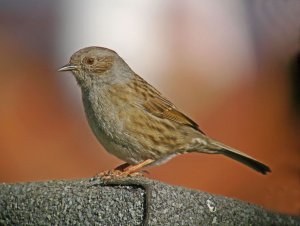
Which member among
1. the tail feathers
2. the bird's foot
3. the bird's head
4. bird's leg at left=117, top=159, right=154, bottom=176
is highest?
the bird's head

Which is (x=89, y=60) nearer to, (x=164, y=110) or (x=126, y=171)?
(x=164, y=110)

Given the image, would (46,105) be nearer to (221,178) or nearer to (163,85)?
(163,85)

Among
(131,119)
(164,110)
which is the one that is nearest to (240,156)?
(164,110)

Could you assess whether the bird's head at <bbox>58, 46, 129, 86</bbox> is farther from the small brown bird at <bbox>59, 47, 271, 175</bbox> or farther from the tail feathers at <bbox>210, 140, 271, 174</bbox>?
the tail feathers at <bbox>210, 140, 271, 174</bbox>

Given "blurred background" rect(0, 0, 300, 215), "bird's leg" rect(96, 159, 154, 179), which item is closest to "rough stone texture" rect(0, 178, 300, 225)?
"bird's leg" rect(96, 159, 154, 179)

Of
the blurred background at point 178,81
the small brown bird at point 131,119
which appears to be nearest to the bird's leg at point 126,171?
the small brown bird at point 131,119

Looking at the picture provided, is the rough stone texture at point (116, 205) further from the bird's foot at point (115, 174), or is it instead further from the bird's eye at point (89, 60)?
the bird's eye at point (89, 60)

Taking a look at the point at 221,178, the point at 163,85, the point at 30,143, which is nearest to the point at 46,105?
the point at 30,143

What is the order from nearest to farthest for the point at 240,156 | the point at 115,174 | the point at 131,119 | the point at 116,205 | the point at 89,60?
the point at 116,205, the point at 115,174, the point at 131,119, the point at 89,60, the point at 240,156
